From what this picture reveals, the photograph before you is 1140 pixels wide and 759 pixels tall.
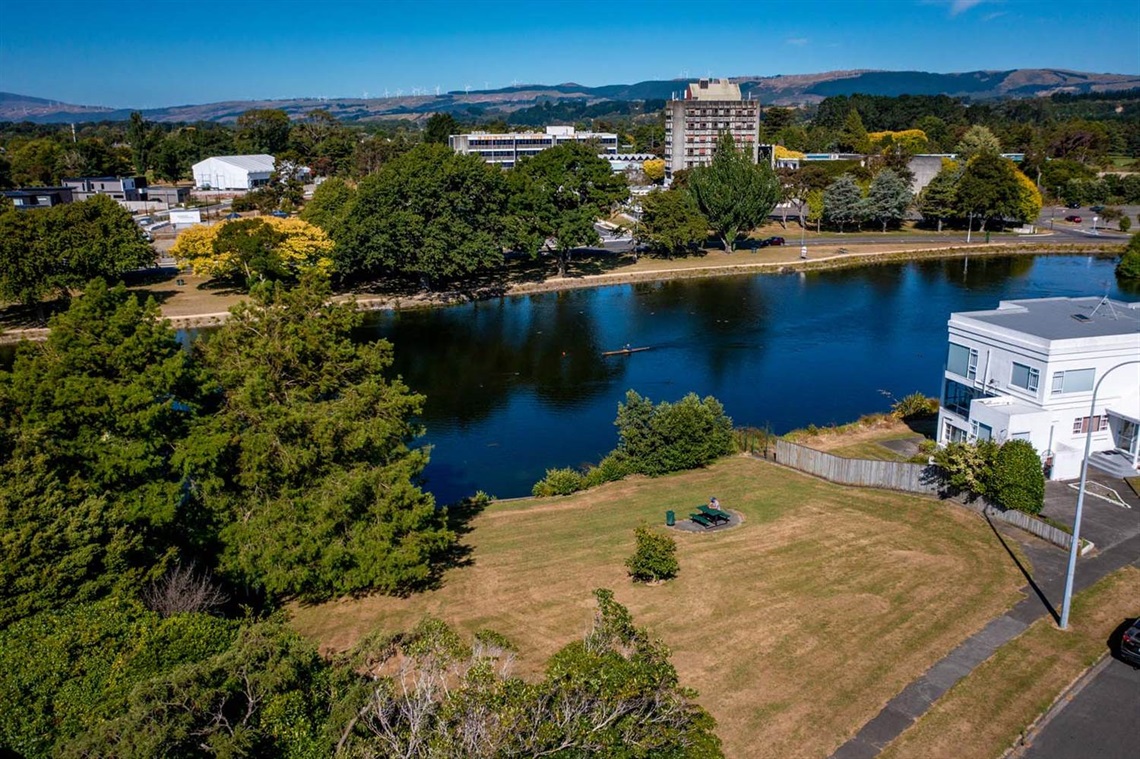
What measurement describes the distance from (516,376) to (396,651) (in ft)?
106

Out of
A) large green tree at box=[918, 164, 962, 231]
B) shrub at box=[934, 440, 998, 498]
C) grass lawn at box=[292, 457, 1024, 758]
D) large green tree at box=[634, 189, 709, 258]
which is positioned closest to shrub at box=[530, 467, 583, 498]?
grass lawn at box=[292, 457, 1024, 758]

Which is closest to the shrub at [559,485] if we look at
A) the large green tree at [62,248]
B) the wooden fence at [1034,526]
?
the wooden fence at [1034,526]

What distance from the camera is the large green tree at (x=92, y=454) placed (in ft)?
56.3

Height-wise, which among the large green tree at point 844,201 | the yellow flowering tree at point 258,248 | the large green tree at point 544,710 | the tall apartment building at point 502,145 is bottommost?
the large green tree at point 544,710

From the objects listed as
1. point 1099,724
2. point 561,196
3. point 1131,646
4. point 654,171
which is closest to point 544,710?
point 1099,724

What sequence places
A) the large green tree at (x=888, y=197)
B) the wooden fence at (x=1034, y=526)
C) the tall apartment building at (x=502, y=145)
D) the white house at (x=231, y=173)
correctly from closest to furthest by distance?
1. the wooden fence at (x=1034, y=526)
2. the large green tree at (x=888, y=197)
3. the white house at (x=231, y=173)
4. the tall apartment building at (x=502, y=145)

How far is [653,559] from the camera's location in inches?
866

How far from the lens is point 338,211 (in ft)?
235

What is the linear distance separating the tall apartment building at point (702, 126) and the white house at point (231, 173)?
210ft

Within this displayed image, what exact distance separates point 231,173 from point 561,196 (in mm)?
79259

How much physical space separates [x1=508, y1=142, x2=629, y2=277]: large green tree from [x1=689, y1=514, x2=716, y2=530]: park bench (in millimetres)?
46951

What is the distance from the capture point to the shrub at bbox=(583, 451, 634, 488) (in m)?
32.7

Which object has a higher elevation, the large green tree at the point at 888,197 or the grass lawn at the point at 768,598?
the large green tree at the point at 888,197

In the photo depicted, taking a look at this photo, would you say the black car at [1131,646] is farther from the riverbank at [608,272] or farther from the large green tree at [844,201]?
the large green tree at [844,201]
